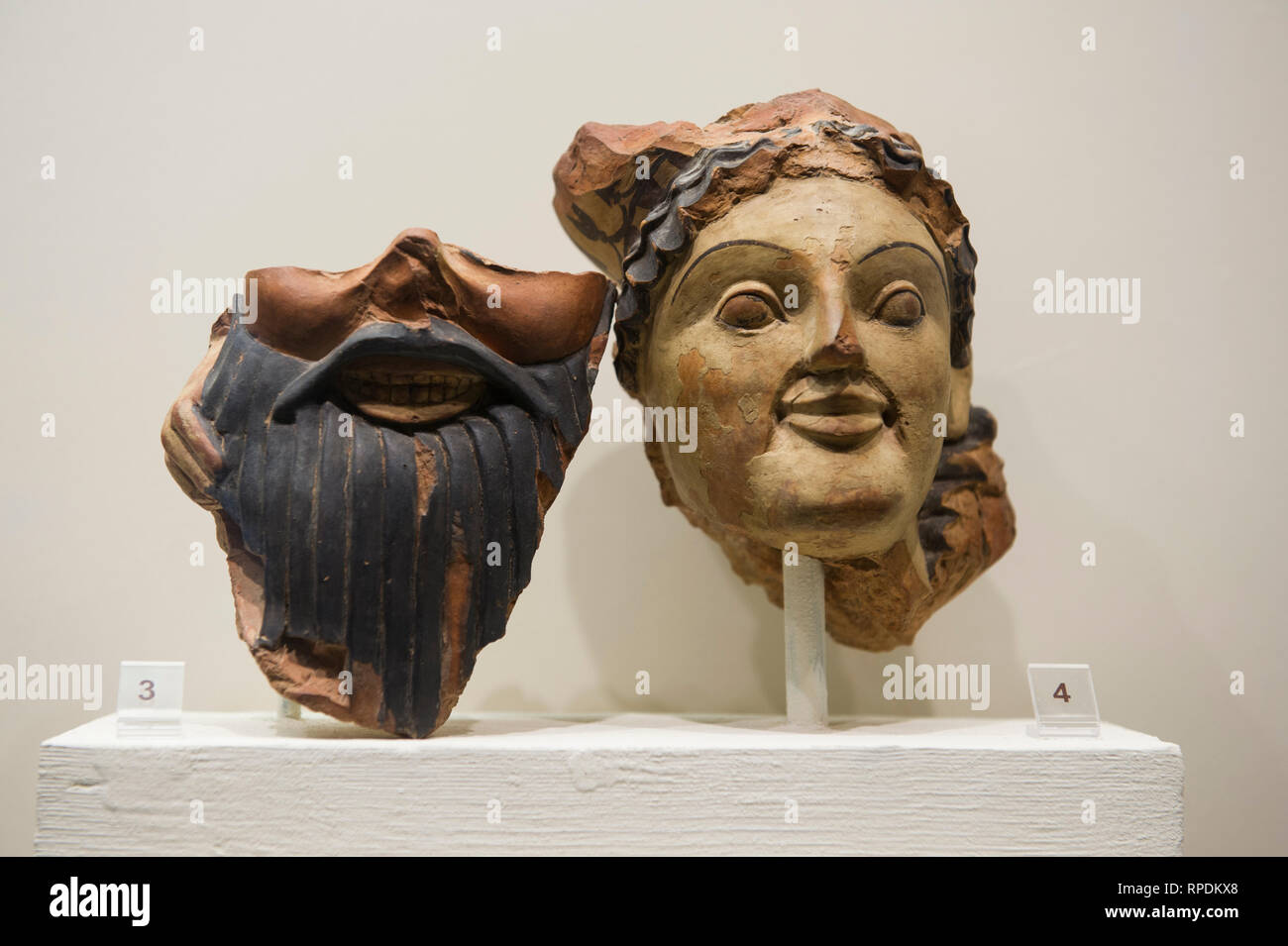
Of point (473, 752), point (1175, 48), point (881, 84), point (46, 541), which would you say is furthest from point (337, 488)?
point (1175, 48)

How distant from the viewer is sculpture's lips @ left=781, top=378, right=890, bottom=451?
186 cm

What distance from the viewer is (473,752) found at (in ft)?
5.90

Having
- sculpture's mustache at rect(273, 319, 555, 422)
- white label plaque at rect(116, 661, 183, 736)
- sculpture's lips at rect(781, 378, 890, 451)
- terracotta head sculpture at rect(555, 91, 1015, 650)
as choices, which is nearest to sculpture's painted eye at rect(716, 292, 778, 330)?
terracotta head sculpture at rect(555, 91, 1015, 650)

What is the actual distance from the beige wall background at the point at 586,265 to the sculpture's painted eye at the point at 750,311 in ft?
2.29

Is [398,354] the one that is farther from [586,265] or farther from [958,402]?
[958,402]

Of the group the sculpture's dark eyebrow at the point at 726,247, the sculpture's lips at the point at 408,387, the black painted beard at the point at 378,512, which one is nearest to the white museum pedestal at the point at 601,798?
the black painted beard at the point at 378,512

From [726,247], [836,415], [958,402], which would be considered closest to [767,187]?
[726,247]

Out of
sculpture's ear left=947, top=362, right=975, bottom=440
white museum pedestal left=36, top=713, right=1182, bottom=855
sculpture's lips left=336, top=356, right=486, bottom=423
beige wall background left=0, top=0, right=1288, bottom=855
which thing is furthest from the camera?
beige wall background left=0, top=0, right=1288, bottom=855

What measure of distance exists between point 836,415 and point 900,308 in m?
0.22

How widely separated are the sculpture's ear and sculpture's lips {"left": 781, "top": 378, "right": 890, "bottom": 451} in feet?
1.15

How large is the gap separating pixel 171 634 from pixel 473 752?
1.01 m

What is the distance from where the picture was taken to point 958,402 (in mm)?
2199

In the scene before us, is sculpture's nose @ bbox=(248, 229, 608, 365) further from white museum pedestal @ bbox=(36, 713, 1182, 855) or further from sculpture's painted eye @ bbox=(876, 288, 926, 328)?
white museum pedestal @ bbox=(36, 713, 1182, 855)

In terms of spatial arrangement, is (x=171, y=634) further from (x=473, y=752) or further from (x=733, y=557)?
(x=733, y=557)
